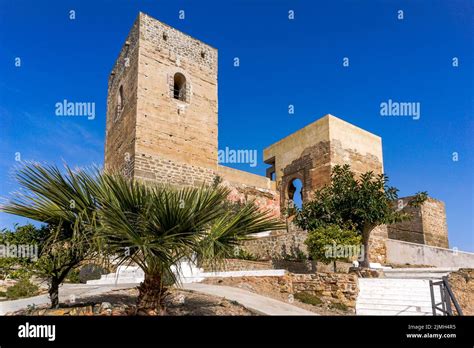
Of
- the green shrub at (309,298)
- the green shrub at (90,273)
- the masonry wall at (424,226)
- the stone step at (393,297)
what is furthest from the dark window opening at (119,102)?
the masonry wall at (424,226)

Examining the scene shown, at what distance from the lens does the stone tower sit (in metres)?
16.4

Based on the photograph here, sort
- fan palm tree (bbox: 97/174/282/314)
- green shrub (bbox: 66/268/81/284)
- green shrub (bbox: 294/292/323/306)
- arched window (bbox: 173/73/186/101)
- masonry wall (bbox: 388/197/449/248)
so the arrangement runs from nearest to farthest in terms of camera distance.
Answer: fan palm tree (bbox: 97/174/282/314)
green shrub (bbox: 294/292/323/306)
green shrub (bbox: 66/268/81/284)
arched window (bbox: 173/73/186/101)
masonry wall (bbox: 388/197/449/248)

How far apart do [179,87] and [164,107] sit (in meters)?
1.80

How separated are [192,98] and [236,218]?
1236 cm

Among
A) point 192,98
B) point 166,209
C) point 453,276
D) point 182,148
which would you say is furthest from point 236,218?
point 192,98

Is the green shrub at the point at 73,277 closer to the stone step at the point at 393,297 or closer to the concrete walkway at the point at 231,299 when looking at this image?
the concrete walkway at the point at 231,299

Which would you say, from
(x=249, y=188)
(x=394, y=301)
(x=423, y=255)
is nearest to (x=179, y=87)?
(x=249, y=188)

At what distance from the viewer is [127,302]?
808 cm

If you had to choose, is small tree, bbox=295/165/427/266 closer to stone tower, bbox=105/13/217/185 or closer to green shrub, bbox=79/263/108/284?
stone tower, bbox=105/13/217/185

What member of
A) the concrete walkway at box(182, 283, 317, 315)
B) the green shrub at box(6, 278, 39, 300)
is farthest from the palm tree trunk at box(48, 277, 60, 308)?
the green shrub at box(6, 278, 39, 300)

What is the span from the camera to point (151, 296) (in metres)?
6.35

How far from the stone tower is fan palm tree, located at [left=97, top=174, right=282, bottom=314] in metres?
9.53
